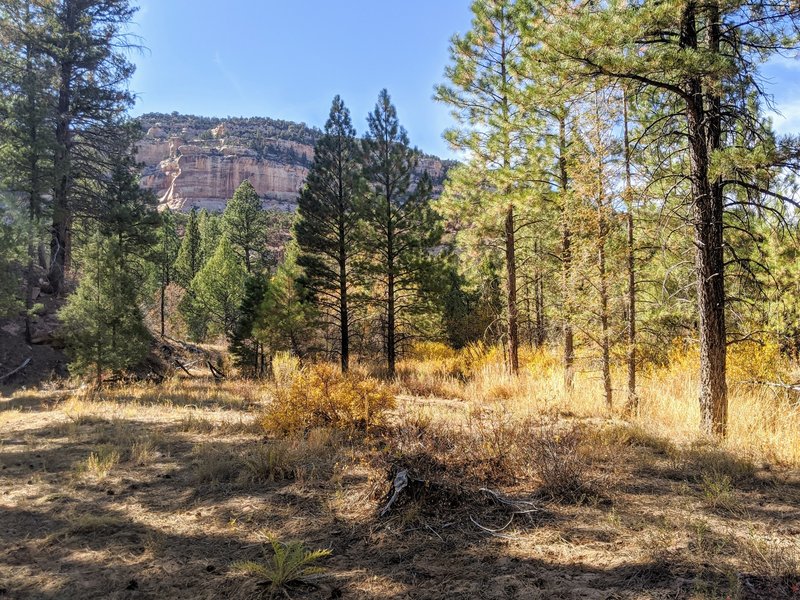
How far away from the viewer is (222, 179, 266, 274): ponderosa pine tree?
36656 millimetres

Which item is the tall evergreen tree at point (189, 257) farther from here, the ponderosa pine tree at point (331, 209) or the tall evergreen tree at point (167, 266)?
the ponderosa pine tree at point (331, 209)

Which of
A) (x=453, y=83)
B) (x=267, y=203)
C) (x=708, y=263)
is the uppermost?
(x=267, y=203)

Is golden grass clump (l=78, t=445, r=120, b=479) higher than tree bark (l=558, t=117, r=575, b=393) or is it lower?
lower

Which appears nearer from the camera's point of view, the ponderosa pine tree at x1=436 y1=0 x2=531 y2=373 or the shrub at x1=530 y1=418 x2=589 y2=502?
the shrub at x1=530 y1=418 x2=589 y2=502

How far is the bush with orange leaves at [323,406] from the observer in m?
6.12

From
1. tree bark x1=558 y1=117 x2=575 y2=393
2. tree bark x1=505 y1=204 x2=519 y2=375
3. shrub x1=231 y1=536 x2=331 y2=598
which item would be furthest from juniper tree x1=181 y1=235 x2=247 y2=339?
shrub x1=231 y1=536 x2=331 y2=598

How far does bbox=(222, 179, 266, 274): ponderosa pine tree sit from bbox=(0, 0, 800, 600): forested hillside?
1829 centimetres

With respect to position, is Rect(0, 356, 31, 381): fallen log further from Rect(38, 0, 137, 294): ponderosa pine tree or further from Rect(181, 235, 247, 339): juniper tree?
Rect(181, 235, 247, 339): juniper tree

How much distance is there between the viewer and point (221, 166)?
136 metres

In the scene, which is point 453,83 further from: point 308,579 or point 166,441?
point 308,579

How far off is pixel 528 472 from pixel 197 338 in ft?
120

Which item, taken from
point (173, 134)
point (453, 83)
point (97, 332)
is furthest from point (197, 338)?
point (173, 134)

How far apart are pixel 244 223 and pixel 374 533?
37.1m

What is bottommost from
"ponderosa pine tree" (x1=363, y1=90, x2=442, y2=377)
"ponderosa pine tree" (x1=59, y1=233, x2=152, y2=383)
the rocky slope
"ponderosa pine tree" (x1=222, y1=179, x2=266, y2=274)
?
"ponderosa pine tree" (x1=59, y1=233, x2=152, y2=383)
